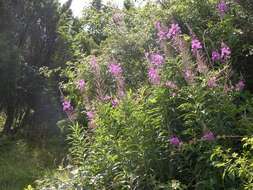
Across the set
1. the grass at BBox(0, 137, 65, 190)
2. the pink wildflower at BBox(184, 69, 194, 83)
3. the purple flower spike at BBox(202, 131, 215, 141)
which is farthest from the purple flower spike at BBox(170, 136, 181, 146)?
the grass at BBox(0, 137, 65, 190)

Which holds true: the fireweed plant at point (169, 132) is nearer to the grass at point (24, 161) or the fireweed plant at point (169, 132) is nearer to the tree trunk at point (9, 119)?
the grass at point (24, 161)

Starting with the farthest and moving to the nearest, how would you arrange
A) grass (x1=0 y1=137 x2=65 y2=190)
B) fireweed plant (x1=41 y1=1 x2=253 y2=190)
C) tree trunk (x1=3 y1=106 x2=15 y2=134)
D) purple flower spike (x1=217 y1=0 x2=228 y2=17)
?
1. tree trunk (x1=3 y1=106 x2=15 y2=134)
2. grass (x1=0 y1=137 x2=65 y2=190)
3. purple flower spike (x1=217 y1=0 x2=228 y2=17)
4. fireweed plant (x1=41 y1=1 x2=253 y2=190)

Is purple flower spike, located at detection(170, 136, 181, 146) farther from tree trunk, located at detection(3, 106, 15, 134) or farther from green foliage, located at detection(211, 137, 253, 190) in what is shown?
tree trunk, located at detection(3, 106, 15, 134)

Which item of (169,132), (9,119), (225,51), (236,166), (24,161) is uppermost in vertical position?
(9,119)

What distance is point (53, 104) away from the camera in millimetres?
20484

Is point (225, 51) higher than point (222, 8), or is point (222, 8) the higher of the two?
point (222, 8)

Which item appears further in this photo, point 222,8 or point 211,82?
point 222,8

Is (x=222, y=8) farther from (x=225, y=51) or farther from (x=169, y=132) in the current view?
(x=169, y=132)

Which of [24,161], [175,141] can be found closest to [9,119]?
[24,161]

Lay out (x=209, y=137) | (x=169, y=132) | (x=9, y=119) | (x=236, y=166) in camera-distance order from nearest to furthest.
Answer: (x=236, y=166) < (x=209, y=137) < (x=169, y=132) < (x=9, y=119)

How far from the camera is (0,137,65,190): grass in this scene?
9945 millimetres

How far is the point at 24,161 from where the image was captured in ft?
43.4

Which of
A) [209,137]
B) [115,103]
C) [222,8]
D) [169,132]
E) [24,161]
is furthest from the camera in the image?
[24,161]

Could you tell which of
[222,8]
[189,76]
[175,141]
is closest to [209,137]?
[175,141]
